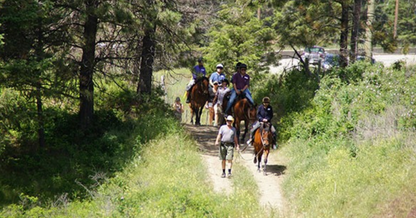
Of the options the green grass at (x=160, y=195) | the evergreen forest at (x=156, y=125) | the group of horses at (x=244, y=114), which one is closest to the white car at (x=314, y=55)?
the evergreen forest at (x=156, y=125)

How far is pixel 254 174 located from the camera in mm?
16578

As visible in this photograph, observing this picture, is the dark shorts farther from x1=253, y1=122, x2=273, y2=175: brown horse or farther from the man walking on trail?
x1=253, y1=122, x2=273, y2=175: brown horse

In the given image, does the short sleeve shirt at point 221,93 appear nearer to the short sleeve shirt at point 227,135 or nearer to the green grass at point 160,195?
the green grass at point 160,195

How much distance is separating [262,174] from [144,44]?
7.28 m

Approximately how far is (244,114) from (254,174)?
3.05m

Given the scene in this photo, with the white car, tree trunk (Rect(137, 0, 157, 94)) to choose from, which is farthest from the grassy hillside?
tree trunk (Rect(137, 0, 157, 94))

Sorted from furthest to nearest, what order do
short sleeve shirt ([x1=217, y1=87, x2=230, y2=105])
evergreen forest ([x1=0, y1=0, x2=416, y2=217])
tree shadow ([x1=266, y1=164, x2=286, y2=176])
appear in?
short sleeve shirt ([x1=217, y1=87, x2=230, y2=105]) → tree shadow ([x1=266, y1=164, x2=286, y2=176]) → evergreen forest ([x1=0, y1=0, x2=416, y2=217])

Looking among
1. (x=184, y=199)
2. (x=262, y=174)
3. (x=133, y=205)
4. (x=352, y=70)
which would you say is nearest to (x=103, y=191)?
(x=133, y=205)

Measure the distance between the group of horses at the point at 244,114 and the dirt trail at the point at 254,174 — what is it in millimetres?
403

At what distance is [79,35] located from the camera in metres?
18.2

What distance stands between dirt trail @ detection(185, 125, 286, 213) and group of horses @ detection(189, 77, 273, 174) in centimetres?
40

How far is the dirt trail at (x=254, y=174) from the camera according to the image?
1486cm

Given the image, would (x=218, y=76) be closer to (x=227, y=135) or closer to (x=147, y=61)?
(x=147, y=61)

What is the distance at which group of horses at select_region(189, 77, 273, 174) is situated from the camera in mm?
16109
